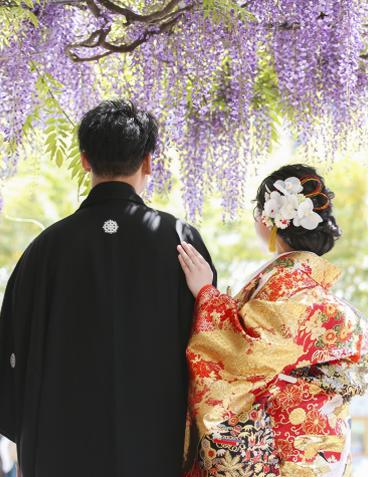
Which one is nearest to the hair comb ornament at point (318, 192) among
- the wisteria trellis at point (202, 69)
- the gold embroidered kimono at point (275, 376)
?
the gold embroidered kimono at point (275, 376)

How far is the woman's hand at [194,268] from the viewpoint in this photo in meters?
2.42

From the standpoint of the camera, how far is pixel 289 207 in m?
2.59

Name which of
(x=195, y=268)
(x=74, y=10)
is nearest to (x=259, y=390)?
(x=195, y=268)

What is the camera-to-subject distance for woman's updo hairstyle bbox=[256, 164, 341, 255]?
264 centimetres

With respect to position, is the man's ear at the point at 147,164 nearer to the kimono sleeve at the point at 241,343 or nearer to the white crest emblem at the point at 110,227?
the white crest emblem at the point at 110,227

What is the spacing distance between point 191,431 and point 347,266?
9111mm

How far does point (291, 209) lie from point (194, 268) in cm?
39

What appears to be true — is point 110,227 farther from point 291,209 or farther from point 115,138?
point 291,209

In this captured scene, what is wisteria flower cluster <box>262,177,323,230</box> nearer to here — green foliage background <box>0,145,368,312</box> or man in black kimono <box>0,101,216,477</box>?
man in black kimono <box>0,101,216,477</box>

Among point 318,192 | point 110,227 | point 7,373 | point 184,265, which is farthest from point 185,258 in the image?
point 7,373

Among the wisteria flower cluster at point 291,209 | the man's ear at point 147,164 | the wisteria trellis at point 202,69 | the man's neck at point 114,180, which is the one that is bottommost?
the wisteria flower cluster at point 291,209

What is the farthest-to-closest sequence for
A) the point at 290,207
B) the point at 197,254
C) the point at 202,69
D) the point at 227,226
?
the point at 227,226, the point at 202,69, the point at 290,207, the point at 197,254

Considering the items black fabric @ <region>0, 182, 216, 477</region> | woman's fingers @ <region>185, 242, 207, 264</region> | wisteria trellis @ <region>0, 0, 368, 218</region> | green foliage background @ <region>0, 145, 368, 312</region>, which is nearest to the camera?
black fabric @ <region>0, 182, 216, 477</region>

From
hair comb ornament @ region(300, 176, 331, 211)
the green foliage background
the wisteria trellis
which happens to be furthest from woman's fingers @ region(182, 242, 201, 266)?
the green foliage background
